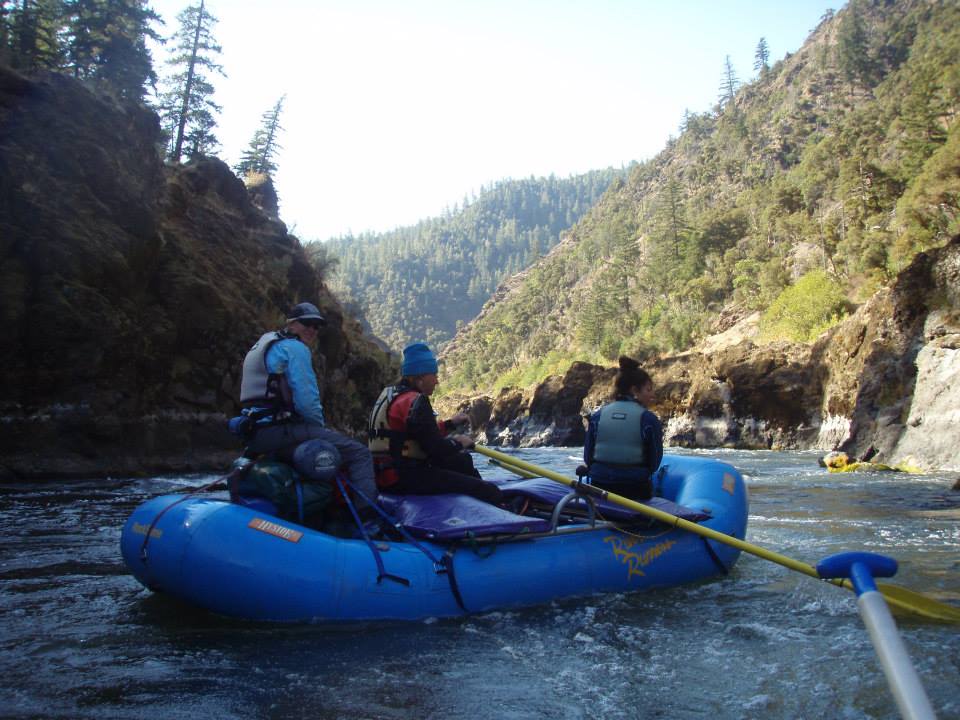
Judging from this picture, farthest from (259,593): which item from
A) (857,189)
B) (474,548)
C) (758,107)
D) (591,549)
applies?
(758,107)

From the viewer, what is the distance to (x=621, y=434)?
5.84 meters

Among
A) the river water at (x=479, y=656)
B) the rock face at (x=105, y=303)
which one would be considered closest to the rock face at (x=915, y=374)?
the river water at (x=479, y=656)

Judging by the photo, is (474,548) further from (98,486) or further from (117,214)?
(117,214)

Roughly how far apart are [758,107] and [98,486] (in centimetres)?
10746

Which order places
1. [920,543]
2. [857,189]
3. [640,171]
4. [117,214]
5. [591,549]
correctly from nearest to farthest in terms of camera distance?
[591,549], [920,543], [117,214], [857,189], [640,171]

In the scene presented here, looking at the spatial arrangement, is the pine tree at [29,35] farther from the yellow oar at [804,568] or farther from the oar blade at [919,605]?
the oar blade at [919,605]

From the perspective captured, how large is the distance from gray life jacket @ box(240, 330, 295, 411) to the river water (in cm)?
140

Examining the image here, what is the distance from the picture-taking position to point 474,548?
4.73 m

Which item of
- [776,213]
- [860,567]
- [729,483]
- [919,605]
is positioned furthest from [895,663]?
[776,213]

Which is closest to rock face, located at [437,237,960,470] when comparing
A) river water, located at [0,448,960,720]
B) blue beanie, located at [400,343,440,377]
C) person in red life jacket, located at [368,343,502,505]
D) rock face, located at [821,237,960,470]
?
rock face, located at [821,237,960,470]

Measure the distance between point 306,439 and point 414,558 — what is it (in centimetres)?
110

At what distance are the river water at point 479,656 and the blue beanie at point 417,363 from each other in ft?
5.75

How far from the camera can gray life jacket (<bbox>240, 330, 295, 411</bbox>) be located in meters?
4.76

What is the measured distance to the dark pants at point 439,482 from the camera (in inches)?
205
